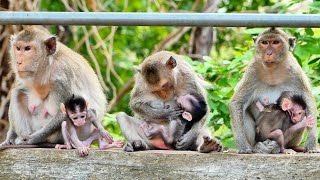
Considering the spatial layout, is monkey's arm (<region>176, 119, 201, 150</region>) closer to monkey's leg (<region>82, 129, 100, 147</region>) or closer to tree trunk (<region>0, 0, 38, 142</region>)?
monkey's leg (<region>82, 129, 100, 147</region>)

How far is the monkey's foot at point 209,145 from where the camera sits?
20.1 feet

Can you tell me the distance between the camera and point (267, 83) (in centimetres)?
693

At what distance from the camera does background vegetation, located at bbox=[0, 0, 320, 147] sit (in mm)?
7949

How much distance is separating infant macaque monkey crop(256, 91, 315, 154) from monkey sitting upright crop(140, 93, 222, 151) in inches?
21.9

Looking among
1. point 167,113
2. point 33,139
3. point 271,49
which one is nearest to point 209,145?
point 167,113

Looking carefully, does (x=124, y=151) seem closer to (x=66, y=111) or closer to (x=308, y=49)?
(x=66, y=111)

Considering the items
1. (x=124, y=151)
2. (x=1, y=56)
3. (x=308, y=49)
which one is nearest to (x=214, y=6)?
(x=1, y=56)

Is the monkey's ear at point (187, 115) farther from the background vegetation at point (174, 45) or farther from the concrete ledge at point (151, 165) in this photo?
the background vegetation at point (174, 45)

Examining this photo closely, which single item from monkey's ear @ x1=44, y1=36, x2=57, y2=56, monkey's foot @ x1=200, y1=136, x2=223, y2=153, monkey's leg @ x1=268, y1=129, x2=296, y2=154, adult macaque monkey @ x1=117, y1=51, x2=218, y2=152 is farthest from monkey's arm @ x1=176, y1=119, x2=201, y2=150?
monkey's ear @ x1=44, y1=36, x2=57, y2=56

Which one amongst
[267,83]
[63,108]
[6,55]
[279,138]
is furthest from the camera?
[6,55]

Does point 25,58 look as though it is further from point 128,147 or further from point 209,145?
point 209,145

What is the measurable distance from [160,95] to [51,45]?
3.50ft

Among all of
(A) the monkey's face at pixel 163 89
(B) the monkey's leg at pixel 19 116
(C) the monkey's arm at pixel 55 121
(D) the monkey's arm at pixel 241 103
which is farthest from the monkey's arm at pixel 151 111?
(B) the monkey's leg at pixel 19 116

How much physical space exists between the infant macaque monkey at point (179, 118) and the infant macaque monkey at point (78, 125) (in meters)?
0.32
